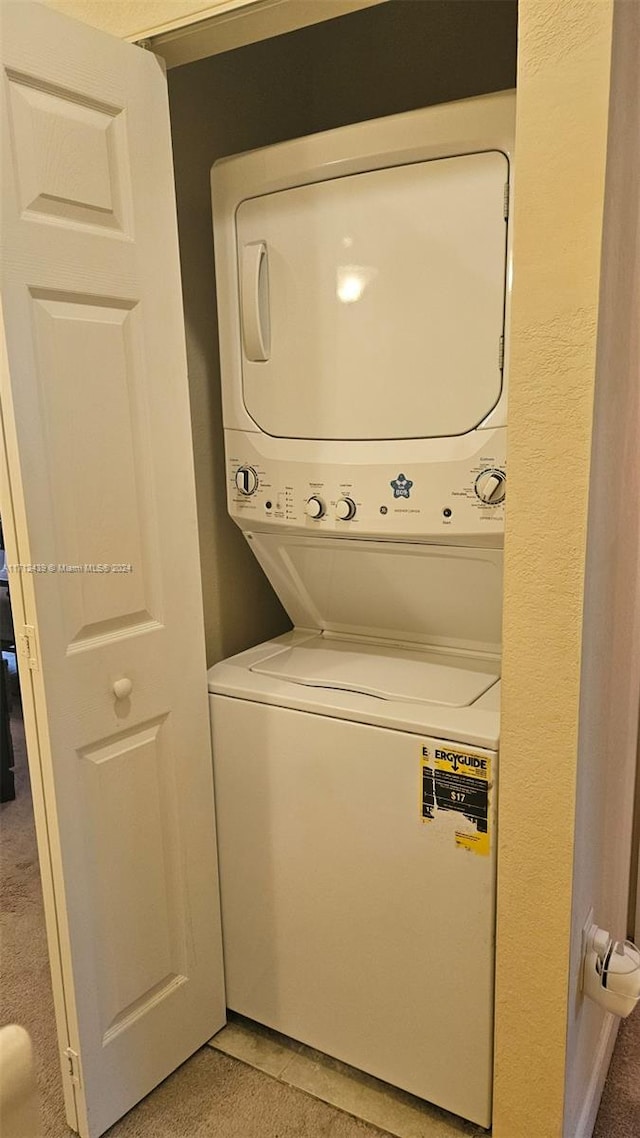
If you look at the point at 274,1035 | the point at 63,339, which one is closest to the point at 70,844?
the point at 274,1035

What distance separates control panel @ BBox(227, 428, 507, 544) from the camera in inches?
54.8

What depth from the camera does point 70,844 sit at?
138 centimetres

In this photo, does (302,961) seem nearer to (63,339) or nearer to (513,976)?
(513,976)

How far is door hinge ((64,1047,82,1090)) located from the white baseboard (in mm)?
873

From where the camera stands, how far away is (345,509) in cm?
155

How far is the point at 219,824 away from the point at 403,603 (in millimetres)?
616

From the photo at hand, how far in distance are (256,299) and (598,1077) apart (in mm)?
1670

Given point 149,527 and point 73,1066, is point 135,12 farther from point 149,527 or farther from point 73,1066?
point 73,1066

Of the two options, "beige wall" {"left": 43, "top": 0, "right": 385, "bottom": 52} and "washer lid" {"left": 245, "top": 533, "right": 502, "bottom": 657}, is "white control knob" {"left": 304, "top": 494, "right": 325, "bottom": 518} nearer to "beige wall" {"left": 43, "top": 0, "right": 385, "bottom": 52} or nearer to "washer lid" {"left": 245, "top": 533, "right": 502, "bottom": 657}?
"washer lid" {"left": 245, "top": 533, "right": 502, "bottom": 657}

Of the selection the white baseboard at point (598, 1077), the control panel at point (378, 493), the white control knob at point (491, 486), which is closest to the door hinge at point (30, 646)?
the control panel at point (378, 493)

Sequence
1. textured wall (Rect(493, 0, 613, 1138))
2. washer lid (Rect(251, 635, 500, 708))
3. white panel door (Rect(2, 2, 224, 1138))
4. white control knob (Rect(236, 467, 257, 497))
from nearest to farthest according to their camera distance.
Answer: textured wall (Rect(493, 0, 613, 1138)), white panel door (Rect(2, 2, 224, 1138)), washer lid (Rect(251, 635, 500, 708)), white control knob (Rect(236, 467, 257, 497))

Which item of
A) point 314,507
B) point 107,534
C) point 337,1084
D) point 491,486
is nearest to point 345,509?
point 314,507

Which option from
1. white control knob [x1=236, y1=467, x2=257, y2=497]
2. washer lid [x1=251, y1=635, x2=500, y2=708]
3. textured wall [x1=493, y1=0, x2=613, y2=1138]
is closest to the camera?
textured wall [x1=493, y1=0, x2=613, y2=1138]

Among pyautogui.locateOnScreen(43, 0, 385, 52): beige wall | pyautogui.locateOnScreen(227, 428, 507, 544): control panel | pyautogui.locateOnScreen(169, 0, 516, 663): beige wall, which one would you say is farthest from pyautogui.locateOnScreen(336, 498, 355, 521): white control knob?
pyautogui.locateOnScreen(43, 0, 385, 52): beige wall
